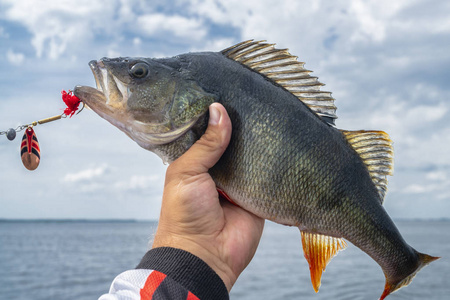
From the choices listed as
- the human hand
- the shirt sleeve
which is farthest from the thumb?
the shirt sleeve

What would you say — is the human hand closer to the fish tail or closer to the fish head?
the fish head

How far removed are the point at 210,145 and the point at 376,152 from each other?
4.01ft

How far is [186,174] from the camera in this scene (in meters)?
2.82

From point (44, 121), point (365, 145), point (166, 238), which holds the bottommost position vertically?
point (166, 238)

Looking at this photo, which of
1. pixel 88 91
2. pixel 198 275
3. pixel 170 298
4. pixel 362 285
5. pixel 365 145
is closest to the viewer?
pixel 170 298

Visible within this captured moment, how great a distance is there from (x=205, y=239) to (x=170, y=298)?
0.61 meters

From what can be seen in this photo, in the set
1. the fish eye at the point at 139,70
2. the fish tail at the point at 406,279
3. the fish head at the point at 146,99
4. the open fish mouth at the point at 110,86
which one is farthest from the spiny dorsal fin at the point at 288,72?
the fish tail at the point at 406,279

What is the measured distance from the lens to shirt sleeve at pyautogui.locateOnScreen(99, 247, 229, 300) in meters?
2.33

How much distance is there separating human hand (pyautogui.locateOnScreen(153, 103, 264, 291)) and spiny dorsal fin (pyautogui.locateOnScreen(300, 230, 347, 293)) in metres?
0.53

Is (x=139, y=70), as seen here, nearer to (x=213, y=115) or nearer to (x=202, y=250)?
(x=213, y=115)

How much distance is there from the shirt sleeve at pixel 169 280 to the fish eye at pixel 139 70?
3.85ft

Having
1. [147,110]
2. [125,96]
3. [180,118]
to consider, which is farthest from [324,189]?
[125,96]

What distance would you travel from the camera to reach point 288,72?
3.00 meters

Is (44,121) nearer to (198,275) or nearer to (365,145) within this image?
(198,275)
